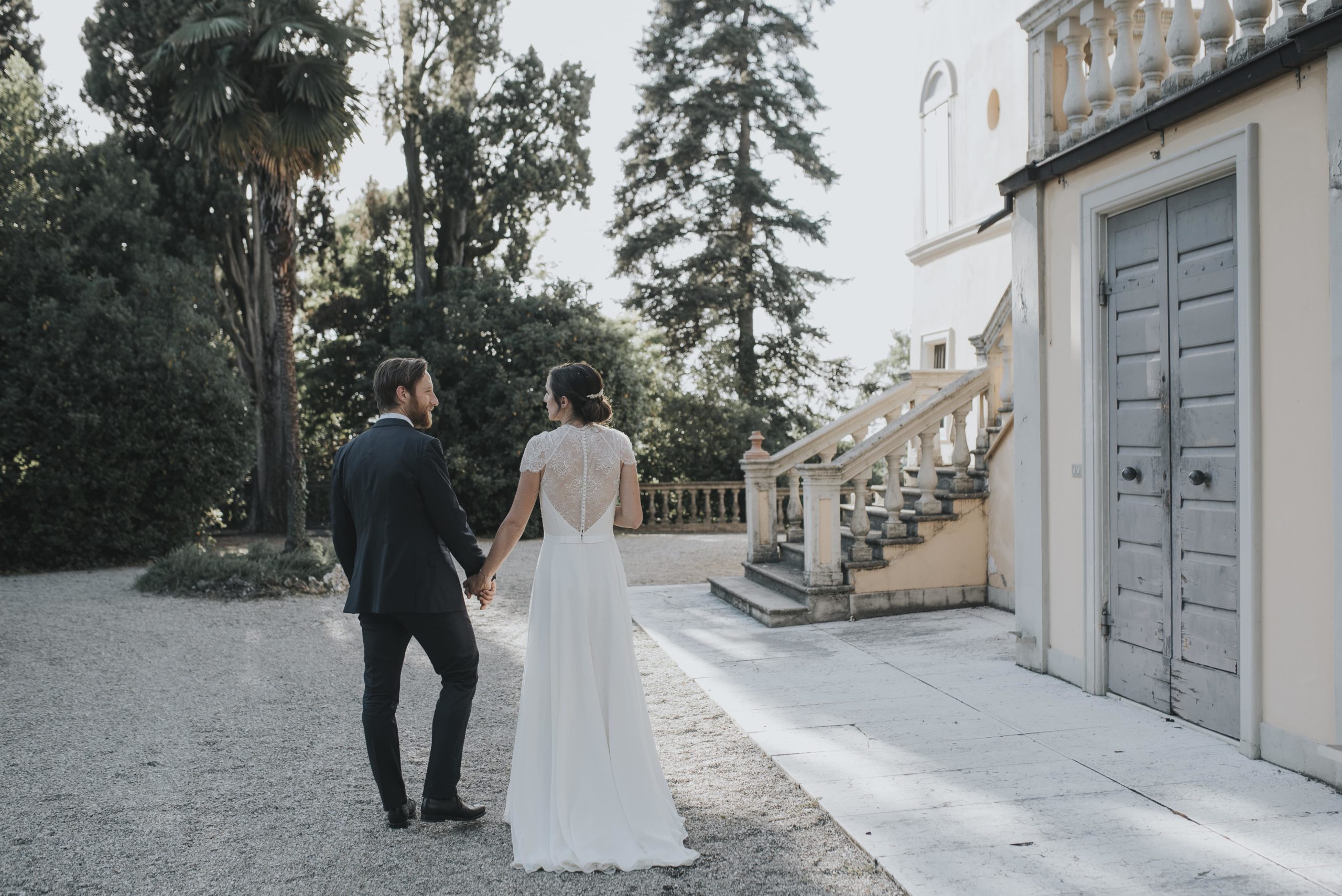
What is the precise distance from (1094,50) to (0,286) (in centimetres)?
1416

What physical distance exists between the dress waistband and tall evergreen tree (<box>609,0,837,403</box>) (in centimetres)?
1991

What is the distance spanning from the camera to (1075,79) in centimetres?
612

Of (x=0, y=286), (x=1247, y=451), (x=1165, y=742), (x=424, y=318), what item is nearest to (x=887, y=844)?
(x=1165, y=742)

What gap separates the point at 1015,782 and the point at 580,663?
2.15 meters

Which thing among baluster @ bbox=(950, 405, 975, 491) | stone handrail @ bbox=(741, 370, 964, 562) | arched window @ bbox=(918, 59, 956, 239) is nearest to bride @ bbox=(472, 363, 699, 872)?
baluster @ bbox=(950, 405, 975, 491)

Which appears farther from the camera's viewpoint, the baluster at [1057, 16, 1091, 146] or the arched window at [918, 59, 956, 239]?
the arched window at [918, 59, 956, 239]

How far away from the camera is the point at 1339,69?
13.6ft

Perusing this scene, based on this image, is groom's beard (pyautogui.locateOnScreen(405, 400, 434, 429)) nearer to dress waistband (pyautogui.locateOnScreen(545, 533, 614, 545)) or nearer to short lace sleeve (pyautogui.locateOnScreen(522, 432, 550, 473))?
short lace sleeve (pyautogui.locateOnScreen(522, 432, 550, 473))

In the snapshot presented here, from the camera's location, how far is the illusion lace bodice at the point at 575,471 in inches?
155

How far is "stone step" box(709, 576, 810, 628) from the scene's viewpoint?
8.79 metres

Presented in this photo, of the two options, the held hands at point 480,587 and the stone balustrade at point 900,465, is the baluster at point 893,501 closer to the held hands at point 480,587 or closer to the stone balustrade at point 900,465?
the stone balustrade at point 900,465

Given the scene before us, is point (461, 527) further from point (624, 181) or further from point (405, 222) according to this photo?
point (624, 181)

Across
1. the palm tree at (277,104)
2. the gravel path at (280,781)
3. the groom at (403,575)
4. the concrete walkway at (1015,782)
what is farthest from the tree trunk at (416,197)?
the groom at (403,575)

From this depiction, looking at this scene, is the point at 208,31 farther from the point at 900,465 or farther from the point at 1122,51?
→ the point at 1122,51
